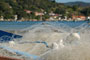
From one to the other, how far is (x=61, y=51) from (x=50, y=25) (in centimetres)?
419

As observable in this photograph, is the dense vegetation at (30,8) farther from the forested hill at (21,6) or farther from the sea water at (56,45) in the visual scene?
the sea water at (56,45)

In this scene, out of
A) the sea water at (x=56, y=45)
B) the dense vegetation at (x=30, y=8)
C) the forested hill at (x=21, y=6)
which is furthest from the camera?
the dense vegetation at (x=30, y=8)

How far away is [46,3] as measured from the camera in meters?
128

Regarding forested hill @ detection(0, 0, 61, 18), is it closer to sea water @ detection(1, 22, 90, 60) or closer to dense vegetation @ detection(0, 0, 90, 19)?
dense vegetation @ detection(0, 0, 90, 19)

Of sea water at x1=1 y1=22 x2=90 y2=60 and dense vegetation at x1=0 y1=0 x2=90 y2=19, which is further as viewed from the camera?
dense vegetation at x1=0 y1=0 x2=90 y2=19

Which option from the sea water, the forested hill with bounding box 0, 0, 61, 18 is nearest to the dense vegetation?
the forested hill with bounding box 0, 0, 61, 18

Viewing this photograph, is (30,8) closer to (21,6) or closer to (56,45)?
(21,6)

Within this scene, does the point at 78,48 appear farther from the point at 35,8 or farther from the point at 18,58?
the point at 35,8

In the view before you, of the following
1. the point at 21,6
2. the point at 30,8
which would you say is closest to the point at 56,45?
the point at 21,6

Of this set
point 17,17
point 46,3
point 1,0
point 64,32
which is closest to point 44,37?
point 64,32

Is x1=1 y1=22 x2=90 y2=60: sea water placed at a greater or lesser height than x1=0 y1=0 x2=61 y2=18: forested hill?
greater

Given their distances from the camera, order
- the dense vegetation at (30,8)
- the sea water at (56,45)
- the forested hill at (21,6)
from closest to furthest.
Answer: the sea water at (56,45), the forested hill at (21,6), the dense vegetation at (30,8)

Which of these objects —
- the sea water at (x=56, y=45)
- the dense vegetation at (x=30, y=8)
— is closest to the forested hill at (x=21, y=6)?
the dense vegetation at (x=30, y=8)

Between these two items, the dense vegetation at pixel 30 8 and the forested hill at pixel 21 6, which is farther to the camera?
the dense vegetation at pixel 30 8
